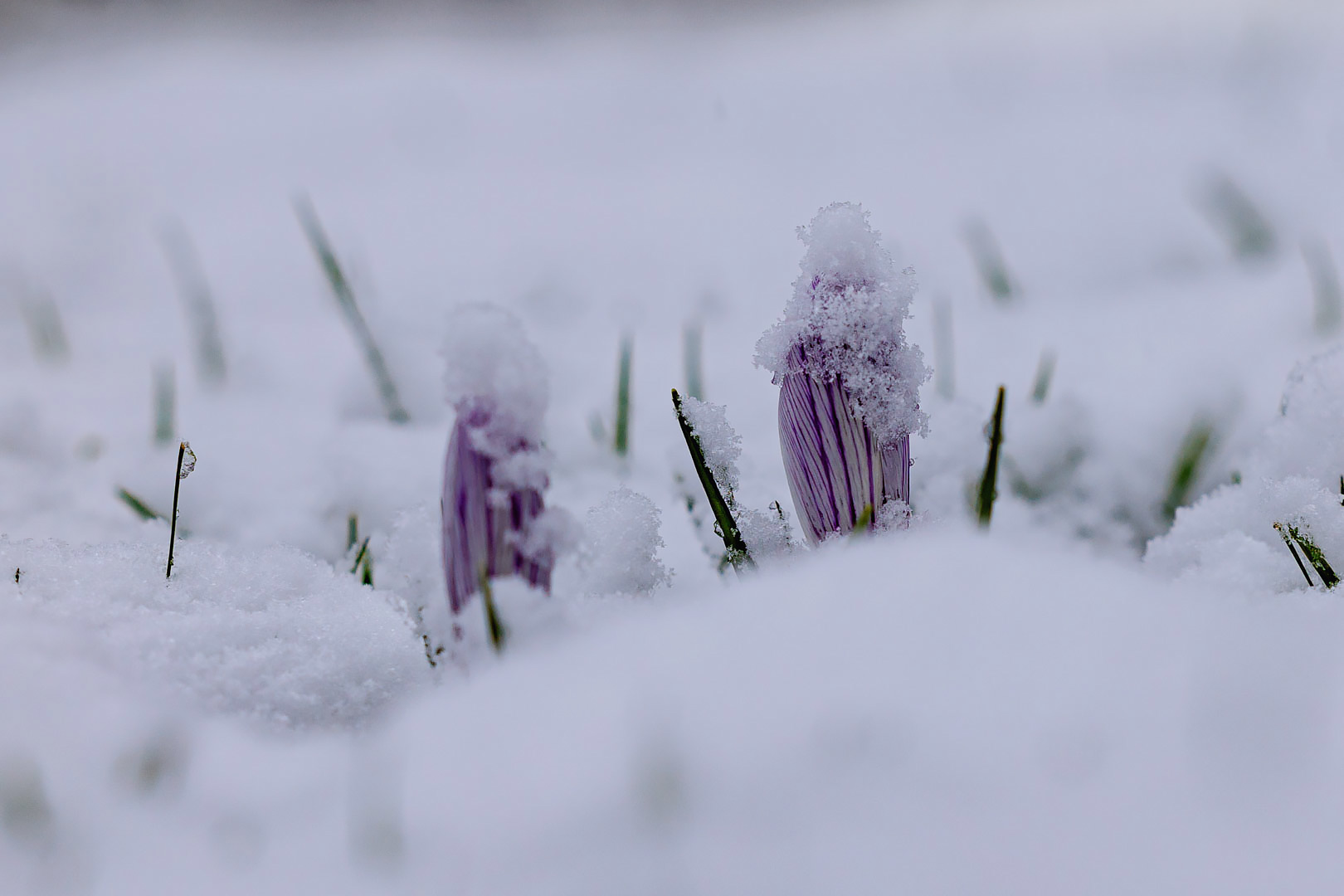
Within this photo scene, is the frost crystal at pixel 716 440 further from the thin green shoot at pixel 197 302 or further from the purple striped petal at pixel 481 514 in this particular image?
the thin green shoot at pixel 197 302

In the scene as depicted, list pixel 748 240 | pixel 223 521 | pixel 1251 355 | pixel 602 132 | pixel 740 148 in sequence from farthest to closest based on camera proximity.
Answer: pixel 602 132, pixel 740 148, pixel 748 240, pixel 1251 355, pixel 223 521

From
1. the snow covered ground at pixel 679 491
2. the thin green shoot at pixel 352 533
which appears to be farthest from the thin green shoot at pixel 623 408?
the thin green shoot at pixel 352 533

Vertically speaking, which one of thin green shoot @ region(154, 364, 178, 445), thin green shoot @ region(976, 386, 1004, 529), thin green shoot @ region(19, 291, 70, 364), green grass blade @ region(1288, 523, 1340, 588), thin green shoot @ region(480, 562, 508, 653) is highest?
thin green shoot @ region(19, 291, 70, 364)

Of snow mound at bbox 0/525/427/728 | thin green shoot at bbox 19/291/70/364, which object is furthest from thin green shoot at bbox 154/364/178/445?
snow mound at bbox 0/525/427/728

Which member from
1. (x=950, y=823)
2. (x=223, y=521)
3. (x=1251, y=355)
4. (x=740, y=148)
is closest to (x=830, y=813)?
(x=950, y=823)

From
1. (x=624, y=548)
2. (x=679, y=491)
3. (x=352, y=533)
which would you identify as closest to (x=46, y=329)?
(x=352, y=533)

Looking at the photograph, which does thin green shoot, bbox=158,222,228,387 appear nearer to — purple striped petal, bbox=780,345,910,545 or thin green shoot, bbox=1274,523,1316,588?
purple striped petal, bbox=780,345,910,545

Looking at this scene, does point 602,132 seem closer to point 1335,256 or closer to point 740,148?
point 740,148
